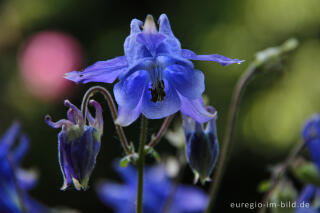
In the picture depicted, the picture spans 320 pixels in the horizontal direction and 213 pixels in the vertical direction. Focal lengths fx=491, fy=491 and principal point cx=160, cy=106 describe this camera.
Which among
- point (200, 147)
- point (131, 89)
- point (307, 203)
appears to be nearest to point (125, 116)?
point (131, 89)

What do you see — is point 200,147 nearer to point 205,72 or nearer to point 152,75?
point 152,75

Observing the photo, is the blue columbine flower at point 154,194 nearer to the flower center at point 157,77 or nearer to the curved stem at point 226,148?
the curved stem at point 226,148

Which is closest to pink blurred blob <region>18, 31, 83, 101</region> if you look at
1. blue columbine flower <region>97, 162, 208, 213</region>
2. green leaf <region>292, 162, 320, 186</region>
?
blue columbine flower <region>97, 162, 208, 213</region>

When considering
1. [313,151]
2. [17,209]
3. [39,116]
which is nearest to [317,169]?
[313,151]

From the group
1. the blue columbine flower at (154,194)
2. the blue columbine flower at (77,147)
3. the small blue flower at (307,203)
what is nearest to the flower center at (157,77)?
the blue columbine flower at (77,147)

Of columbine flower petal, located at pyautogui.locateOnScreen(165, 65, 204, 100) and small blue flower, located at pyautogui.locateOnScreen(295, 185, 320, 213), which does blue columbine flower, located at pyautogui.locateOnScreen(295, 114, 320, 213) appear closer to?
small blue flower, located at pyautogui.locateOnScreen(295, 185, 320, 213)

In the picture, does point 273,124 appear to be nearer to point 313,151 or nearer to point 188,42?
point 188,42
